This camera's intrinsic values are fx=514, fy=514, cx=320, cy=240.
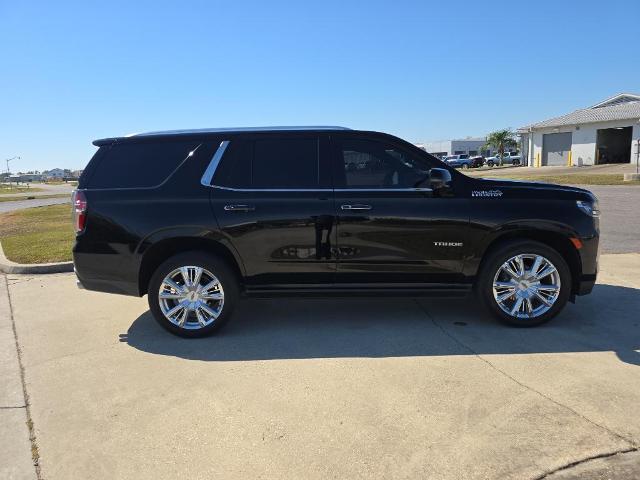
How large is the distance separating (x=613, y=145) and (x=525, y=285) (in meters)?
51.1

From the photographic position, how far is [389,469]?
2.82 m

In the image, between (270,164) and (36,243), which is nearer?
A: (270,164)

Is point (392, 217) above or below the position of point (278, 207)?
below

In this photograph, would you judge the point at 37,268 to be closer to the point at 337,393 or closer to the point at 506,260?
the point at 337,393

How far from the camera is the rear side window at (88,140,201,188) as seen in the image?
16.2 feet

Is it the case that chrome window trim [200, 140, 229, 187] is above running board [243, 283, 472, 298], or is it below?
above

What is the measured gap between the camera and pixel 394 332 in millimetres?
4934

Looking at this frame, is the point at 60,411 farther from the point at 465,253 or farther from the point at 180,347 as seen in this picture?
the point at 465,253

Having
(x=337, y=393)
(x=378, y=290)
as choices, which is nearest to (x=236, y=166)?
(x=378, y=290)

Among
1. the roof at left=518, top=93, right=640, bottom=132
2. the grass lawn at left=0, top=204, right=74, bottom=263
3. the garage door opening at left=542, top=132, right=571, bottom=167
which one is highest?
the roof at left=518, top=93, right=640, bottom=132

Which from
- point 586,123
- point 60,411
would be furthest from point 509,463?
point 586,123

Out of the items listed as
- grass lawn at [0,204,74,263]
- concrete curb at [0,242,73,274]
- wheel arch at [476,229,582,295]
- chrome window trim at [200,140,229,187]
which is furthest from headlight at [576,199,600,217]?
grass lawn at [0,204,74,263]

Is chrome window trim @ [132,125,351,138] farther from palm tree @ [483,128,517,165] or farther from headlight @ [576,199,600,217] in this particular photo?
Result: palm tree @ [483,128,517,165]

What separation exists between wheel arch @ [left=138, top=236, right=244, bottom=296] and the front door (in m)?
1.04
